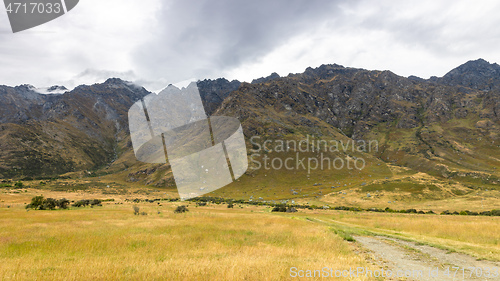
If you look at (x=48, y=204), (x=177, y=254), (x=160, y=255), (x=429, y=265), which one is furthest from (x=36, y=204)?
(x=429, y=265)

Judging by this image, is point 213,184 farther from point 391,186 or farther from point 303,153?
point 391,186

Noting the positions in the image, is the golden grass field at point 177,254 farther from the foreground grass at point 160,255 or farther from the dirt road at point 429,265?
the dirt road at point 429,265

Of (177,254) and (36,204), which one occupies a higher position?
(177,254)

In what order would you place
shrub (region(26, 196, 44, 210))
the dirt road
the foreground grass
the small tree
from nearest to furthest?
the foreground grass, the dirt road, shrub (region(26, 196, 44, 210)), the small tree

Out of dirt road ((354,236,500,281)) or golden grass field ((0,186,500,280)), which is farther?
dirt road ((354,236,500,281))

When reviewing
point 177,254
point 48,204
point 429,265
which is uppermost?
point 177,254

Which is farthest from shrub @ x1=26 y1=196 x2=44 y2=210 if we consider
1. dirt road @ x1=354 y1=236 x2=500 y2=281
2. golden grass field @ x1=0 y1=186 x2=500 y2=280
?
dirt road @ x1=354 y1=236 x2=500 y2=281

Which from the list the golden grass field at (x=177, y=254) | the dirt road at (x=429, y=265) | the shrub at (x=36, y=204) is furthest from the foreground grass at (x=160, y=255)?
the shrub at (x=36, y=204)

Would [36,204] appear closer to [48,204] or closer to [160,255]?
[48,204]

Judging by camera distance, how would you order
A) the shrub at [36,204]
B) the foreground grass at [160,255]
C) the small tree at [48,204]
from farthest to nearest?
1. the small tree at [48,204]
2. the shrub at [36,204]
3. the foreground grass at [160,255]

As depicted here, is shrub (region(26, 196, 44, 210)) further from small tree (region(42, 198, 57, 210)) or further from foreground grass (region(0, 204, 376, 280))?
foreground grass (region(0, 204, 376, 280))

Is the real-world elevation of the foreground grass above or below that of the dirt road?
above

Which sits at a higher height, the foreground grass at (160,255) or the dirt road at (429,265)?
the foreground grass at (160,255)

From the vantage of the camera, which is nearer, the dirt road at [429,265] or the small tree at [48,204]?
the dirt road at [429,265]
